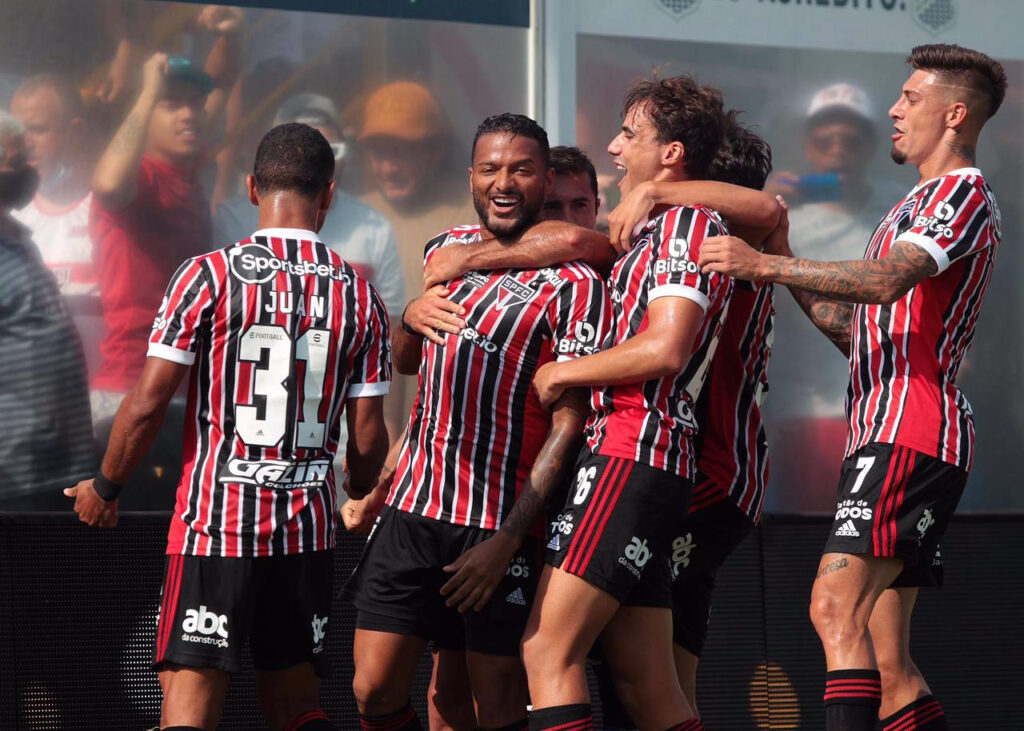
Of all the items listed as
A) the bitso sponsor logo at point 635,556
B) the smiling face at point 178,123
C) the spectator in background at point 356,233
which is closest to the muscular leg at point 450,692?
the bitso sponsor logo at point 635,556

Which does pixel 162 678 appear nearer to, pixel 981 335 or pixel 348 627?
pixel 348 627

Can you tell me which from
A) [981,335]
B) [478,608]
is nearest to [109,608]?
[478,608]

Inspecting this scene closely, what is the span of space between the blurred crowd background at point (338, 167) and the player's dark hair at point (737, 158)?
1.67m

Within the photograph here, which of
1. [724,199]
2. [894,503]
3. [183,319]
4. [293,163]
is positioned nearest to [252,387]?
[183,319]

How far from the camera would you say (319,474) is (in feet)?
12.8

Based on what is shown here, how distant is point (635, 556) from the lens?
365 centimetres

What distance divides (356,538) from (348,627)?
1.16 ft

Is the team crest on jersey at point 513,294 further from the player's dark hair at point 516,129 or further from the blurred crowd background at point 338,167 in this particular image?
Answer: the blurred crowd background at point 338,167

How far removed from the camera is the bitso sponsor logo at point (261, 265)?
3783mm

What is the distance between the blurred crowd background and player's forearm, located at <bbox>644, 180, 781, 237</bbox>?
203cm

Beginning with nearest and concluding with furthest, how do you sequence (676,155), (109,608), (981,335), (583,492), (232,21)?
(583,492)
(676,155)
(109,608)
(232,21)
(981,335)

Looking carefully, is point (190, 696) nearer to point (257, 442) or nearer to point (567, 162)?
point (257, 442)

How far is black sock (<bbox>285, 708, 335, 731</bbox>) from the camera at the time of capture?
390 cm

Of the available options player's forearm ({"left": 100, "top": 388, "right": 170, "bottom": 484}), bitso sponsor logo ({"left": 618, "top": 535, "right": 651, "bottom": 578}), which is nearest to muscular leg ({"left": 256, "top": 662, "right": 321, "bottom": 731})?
player's forearm ({"left": 100, "top": 388, "right": 170, "bottom": 484})
